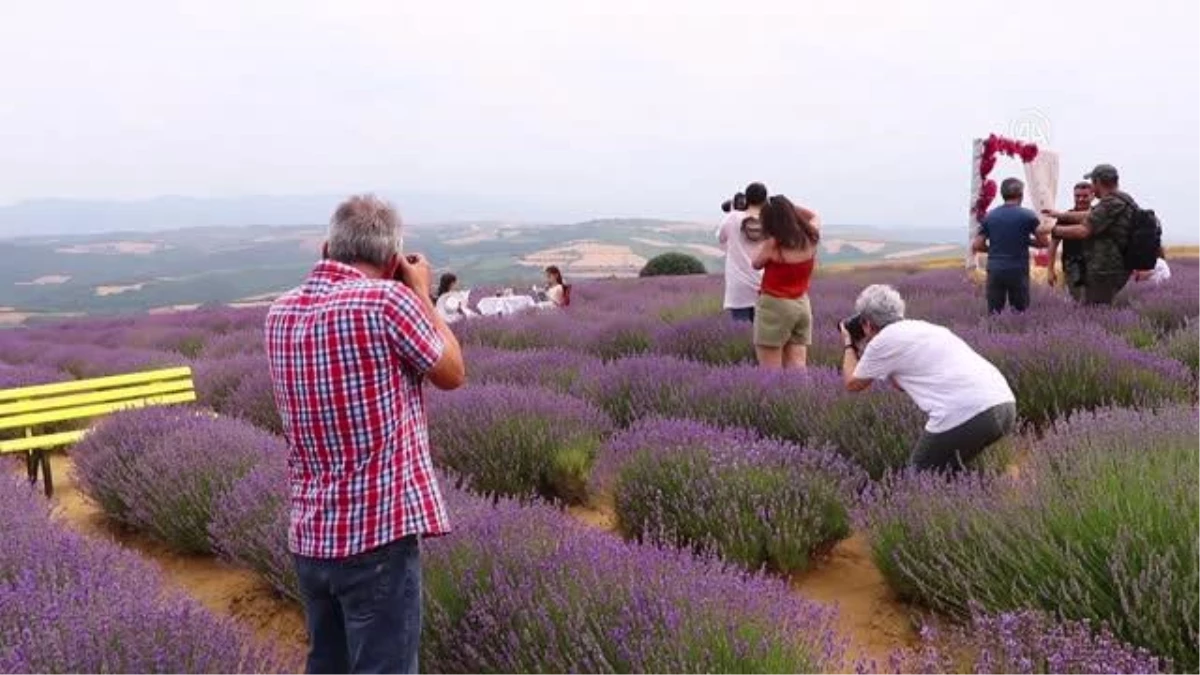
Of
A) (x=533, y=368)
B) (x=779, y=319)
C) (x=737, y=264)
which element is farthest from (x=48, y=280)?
(x=779, y=319)

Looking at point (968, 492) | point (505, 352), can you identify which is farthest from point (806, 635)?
point (505, 352)

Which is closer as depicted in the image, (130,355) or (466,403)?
(466,403)

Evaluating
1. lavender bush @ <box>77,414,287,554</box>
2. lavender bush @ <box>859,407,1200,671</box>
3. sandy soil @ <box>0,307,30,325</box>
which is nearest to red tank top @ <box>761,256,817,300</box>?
lavender bush @ <box>859,407,1200,671</box>

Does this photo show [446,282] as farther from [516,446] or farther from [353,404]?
[353,404]

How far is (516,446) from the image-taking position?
460 centimetres

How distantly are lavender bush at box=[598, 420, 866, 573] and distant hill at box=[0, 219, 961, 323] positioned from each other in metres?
33.2

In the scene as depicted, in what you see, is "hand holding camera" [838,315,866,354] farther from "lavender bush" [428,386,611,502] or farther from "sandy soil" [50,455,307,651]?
"sandy soil" [50,455,307,651]

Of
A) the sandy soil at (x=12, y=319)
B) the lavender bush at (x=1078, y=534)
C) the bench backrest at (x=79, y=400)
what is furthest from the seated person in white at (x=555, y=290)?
the sandy soil at (x=12, y=319)

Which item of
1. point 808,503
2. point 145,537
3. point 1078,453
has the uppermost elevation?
point 1078,453

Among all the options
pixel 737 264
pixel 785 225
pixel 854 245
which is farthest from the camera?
pixel 854 245

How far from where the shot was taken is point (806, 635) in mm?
2244

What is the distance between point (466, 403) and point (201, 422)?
1.44 metres

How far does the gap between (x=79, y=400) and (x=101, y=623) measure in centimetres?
504

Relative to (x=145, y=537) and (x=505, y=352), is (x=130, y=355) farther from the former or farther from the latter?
(x=145, y=537)
